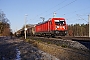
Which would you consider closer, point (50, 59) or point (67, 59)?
point (67, 59)

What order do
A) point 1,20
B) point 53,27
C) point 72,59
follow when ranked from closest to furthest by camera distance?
point 72,59, point 53,27, point 1,20

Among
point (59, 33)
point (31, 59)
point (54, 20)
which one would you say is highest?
point (54, 20)

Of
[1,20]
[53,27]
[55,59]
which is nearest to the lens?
[55,59]

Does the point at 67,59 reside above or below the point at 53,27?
below

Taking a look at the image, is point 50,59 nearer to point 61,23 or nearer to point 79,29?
point 61,23

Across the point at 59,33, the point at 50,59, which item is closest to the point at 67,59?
the point at 50,59

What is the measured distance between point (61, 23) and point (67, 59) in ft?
62.6

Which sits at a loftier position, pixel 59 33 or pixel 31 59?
pixel 59 33

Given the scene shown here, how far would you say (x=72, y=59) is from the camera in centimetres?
1095

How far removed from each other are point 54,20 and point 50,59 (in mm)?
18363

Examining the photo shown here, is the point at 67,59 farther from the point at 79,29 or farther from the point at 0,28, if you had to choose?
the point at 79,29

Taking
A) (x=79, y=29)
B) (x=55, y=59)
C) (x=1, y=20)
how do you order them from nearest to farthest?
(x=55, y=59) → (x=1, y=20) → (x=79, y=29)

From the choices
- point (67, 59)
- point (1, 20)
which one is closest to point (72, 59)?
point (67, 59)

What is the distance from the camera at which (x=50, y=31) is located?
30.0 m
